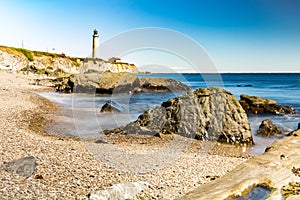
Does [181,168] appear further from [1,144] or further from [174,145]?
[1,144]

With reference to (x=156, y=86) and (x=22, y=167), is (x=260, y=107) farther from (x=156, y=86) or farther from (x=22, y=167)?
(x=156, y=86)

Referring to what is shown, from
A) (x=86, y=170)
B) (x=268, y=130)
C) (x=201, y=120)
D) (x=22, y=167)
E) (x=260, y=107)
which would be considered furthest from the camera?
(x=260, y=107)

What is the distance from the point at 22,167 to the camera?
508 centimetres

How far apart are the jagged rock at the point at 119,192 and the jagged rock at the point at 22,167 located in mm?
1461

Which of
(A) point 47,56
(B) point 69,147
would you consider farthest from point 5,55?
(B) point 69,147

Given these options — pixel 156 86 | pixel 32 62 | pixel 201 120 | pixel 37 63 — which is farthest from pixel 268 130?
pixel 37 63

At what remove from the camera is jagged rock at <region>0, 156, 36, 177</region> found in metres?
4.94

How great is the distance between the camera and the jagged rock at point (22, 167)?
194 inches

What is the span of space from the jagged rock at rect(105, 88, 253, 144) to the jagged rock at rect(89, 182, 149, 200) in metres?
5.54

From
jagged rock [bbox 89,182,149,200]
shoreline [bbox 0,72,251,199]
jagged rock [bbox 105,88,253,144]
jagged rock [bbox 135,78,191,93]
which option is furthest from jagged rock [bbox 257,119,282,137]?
jagged rock [bbox 135,78,191,93]

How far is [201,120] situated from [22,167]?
700 centimetres

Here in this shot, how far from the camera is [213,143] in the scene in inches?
389

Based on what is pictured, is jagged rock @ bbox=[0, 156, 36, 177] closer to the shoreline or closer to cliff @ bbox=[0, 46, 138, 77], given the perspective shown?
the shoreline

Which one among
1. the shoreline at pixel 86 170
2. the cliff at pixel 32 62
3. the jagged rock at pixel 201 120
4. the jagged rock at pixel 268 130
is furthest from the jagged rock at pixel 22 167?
the cliff at pixel 32 62
